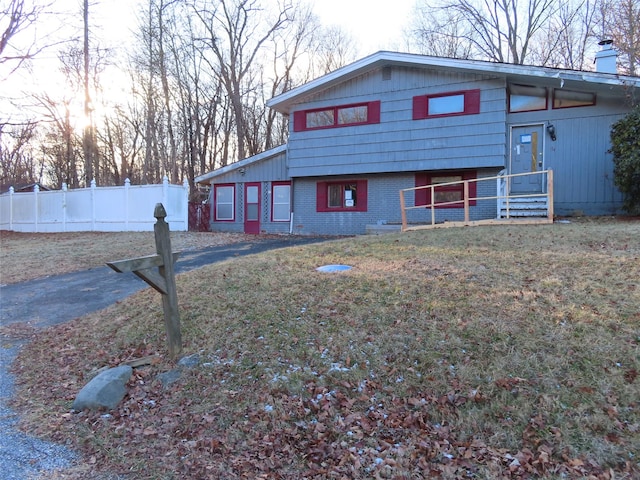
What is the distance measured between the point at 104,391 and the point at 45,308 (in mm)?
4035

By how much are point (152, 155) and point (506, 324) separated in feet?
98.9

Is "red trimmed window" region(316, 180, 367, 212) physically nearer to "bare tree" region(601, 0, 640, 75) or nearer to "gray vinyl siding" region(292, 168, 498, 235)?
"gray vinyl siding" region(292, 168, 498, 235)

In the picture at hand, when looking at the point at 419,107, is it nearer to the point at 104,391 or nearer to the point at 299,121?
the point at 299,121

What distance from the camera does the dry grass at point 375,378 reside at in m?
2.52

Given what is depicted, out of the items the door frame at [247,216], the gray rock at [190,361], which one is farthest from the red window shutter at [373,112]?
the gray rock at [190,361]

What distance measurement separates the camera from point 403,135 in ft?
45.1

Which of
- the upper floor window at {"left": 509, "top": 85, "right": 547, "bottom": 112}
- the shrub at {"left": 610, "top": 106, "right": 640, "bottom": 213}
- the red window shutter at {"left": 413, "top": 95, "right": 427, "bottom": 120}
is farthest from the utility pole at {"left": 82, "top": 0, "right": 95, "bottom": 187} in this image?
the shrub at {"left": 610, "top": 106, "right": 640, "bottom": 213}

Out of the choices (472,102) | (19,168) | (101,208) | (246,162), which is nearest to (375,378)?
(472,102)

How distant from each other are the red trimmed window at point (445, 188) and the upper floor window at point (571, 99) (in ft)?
10.2

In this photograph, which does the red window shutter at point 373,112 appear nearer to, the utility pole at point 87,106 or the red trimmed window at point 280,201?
the red trimmed window at point 280,201

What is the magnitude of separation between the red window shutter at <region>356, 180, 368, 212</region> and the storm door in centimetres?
476

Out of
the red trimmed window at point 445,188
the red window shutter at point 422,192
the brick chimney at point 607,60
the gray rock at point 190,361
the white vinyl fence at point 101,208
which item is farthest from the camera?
the white vinyl fence at point 101,208

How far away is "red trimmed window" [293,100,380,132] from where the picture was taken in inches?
559

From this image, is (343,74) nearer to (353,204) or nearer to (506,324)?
(353,204)
